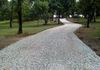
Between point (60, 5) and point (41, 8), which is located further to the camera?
point (60, 5)

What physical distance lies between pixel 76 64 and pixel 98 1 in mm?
17192

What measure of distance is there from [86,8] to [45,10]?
75.1 ft

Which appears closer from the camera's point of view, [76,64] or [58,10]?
[76,64]

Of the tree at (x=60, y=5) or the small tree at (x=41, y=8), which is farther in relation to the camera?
the tree at (x=60, y=5)

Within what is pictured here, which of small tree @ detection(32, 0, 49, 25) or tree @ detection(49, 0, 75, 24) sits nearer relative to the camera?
small tree @ detection(32, 0, 49, 25)

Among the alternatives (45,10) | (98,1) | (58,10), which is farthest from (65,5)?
(98,1)

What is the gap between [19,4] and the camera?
3628 cm

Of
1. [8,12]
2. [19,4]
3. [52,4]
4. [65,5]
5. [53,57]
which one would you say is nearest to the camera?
[53,57]

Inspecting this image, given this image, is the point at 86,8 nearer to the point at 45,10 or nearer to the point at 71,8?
the point at 45,10

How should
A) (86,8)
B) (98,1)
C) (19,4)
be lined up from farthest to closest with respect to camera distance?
(86,8), (19,4), (98,1)

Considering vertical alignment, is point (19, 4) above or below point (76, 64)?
above

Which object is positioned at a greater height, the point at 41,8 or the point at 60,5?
the point at 60,5

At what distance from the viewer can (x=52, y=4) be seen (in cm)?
7838

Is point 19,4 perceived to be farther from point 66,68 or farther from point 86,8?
point 66,68
